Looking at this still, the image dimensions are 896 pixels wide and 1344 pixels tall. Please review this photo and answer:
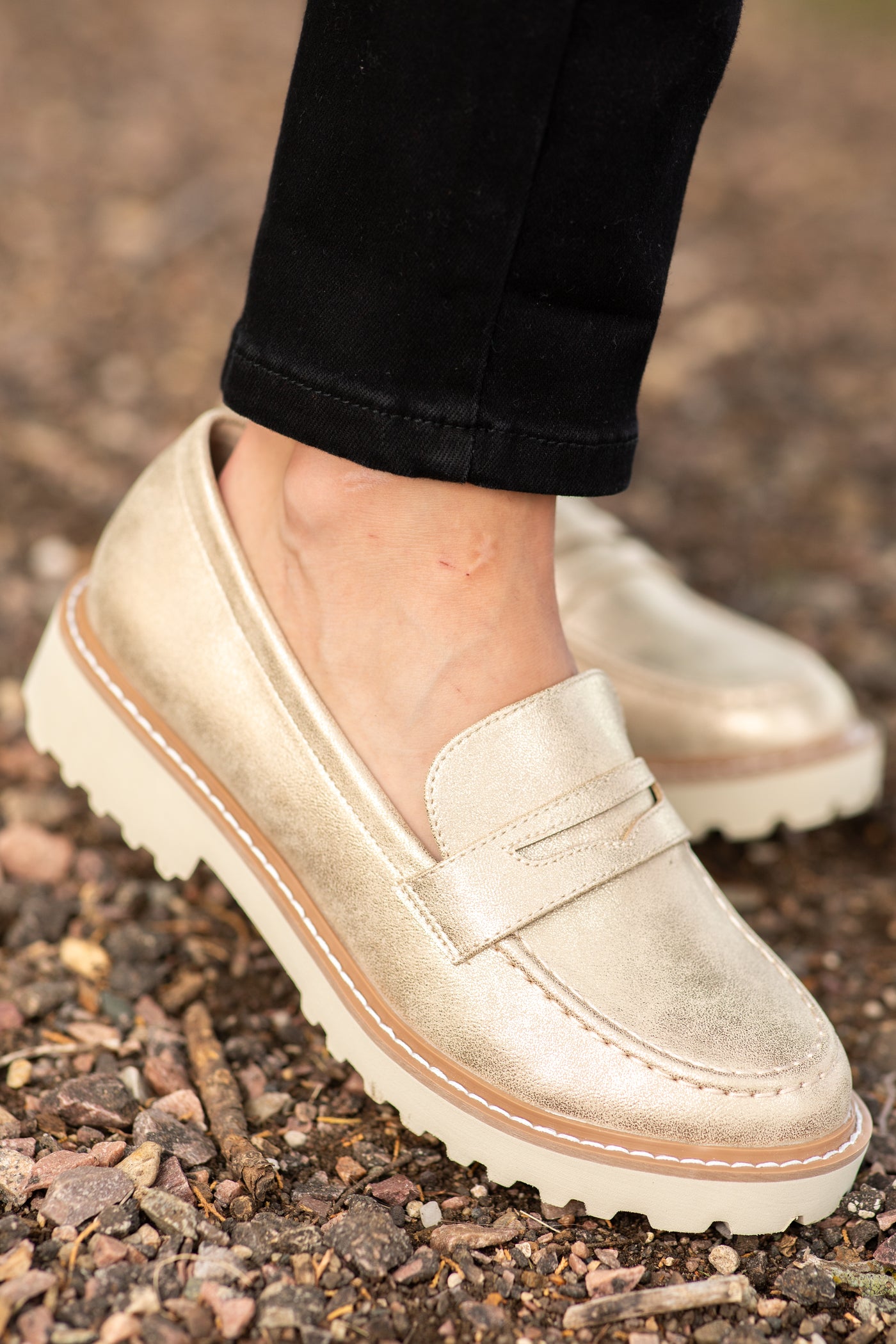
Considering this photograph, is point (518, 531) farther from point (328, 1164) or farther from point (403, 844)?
point (328, 1164)

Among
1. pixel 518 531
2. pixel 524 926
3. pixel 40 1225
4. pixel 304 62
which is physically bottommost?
pixel 40 1225

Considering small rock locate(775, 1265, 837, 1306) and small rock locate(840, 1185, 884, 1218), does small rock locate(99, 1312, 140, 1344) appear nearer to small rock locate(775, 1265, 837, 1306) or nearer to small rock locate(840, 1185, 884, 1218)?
small rock locate(775, 1265, 837, 1306)

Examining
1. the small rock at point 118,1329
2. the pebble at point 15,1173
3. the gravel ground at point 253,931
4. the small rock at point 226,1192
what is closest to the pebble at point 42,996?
the gravel ground at point 253,931

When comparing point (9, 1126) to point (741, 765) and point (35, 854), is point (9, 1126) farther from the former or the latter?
point (741, 765)

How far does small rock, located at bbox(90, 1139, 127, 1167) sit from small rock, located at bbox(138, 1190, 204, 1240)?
0.19 feet

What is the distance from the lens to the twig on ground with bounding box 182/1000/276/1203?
109cm

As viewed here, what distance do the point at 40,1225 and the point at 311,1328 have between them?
26 centimetres

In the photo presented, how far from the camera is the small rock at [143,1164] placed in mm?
1059

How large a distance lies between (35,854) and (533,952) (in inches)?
29.5

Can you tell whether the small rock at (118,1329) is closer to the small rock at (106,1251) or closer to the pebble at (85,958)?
the small rock at (106,1251)

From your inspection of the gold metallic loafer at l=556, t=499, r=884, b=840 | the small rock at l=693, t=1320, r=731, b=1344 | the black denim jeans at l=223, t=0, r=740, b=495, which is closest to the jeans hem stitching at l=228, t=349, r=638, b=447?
the black denim jeans at l=223, t=0, r=740, b=495

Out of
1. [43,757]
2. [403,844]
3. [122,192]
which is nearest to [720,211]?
[122,192]

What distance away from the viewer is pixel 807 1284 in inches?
39.9

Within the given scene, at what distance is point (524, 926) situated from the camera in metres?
1.07
